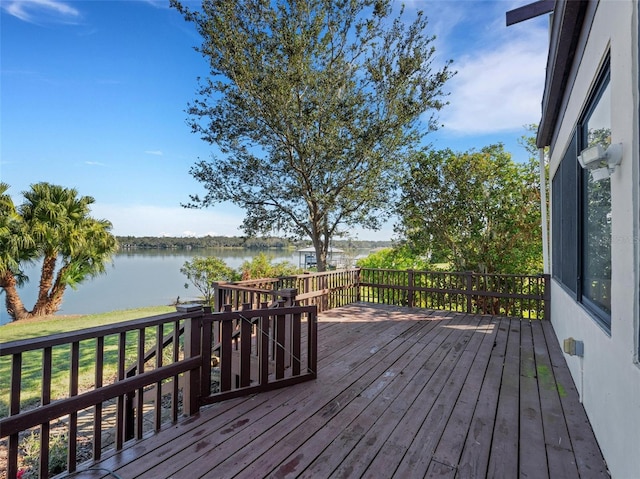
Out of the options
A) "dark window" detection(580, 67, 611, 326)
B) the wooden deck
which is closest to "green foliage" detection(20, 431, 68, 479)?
the wooden deck

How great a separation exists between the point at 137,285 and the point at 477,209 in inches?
955

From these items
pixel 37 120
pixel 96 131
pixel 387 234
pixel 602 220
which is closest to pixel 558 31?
pixel 602 220

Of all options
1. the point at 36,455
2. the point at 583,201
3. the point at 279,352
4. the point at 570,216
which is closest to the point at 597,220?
the point at 583,201

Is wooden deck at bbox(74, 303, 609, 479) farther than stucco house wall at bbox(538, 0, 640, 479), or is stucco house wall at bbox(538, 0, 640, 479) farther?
wooden deck at bbox(74, 303, 609, 479)

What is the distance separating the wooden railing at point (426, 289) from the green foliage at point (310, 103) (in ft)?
5.75

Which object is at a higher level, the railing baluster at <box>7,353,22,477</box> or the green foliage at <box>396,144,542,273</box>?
the green foliage at <box>396,144,542,273</box>

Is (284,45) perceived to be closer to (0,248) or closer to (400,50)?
(400,50)

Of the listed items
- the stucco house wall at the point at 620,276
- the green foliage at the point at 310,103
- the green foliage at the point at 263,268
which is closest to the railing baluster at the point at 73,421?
the stucco house wall at the point at 620,276

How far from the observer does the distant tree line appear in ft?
32.3

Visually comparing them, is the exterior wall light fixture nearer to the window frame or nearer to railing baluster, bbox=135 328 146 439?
the window frame

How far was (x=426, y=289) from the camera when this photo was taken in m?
6.88

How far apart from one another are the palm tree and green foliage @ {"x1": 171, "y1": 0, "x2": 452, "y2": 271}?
675 cm

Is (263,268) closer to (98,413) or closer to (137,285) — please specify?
(98,413)

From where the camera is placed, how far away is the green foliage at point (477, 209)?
773cm
